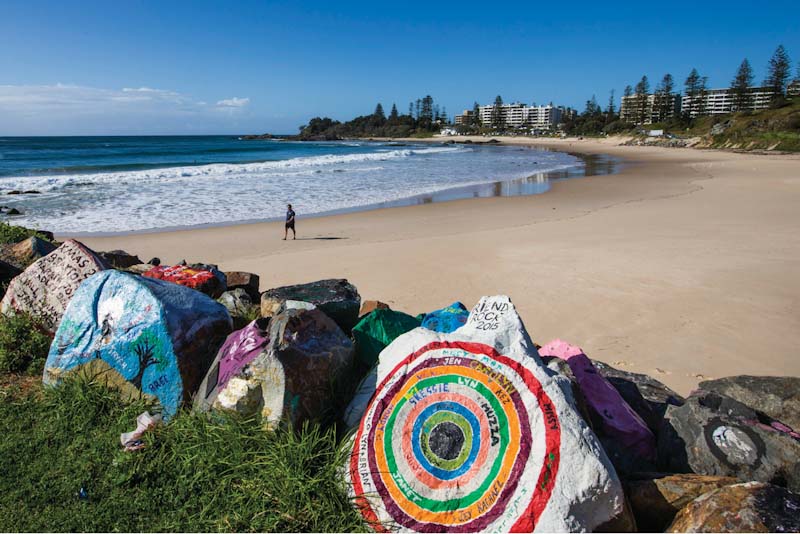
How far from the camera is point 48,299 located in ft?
15.1

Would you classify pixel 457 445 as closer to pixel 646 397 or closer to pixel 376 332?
pixel 376 332

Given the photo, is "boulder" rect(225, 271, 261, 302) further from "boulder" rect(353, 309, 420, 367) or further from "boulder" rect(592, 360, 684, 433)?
"boulder" rect(592, 360, 684, 433)

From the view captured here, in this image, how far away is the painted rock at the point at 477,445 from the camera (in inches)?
93.4

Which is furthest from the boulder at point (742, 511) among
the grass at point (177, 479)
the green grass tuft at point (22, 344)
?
the green grass tuft at point (22, 344)

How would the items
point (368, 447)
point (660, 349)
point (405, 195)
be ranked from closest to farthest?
1. point (368, 447)
2. point (660, 349)
3. point (405, 195)

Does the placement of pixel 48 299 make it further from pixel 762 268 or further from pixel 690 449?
pixel 762 268

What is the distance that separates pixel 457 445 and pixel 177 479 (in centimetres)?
159

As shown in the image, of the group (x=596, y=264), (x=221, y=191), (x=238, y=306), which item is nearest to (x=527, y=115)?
(x=221, y=191)

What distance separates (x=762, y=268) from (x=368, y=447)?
935cm

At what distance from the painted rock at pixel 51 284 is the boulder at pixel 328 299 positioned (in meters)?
1.67

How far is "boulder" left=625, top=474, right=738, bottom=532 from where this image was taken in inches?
97.6

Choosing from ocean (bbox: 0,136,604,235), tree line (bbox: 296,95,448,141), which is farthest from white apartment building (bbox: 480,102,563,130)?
ocean (bbox: 0,136,604,235)

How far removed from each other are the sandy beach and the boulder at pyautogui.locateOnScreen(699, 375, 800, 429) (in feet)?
4.91

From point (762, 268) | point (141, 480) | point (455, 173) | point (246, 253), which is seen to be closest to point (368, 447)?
point (141, 480)
